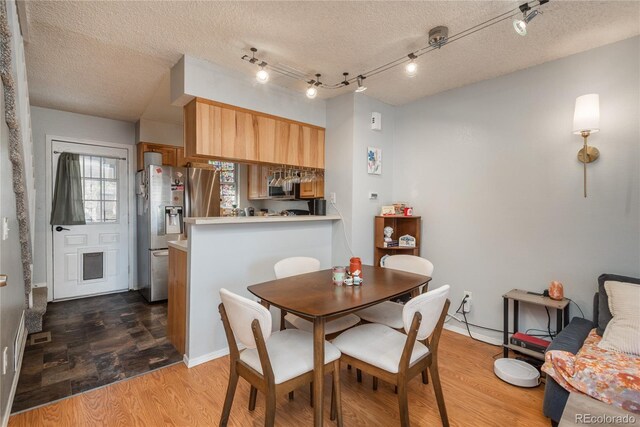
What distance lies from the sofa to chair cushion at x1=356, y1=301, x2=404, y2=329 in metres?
0.89

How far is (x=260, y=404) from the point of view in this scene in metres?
2.01

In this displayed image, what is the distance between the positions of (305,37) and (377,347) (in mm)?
2106

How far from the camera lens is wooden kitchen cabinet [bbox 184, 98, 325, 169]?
8.77ft

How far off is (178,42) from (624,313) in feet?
11.6

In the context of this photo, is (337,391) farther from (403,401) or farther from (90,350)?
(90,350)

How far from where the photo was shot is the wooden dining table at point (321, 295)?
60.2 inches

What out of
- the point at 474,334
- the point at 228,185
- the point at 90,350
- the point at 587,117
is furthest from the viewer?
the point at 228,185

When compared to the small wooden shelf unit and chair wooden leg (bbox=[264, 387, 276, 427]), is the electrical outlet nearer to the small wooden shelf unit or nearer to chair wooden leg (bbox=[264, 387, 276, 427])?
the small wooden shelf unit

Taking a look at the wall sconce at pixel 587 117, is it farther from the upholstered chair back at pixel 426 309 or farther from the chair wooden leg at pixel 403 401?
the chair wooden leg at pixel 403 401

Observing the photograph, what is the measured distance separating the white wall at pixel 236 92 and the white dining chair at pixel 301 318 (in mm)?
1537

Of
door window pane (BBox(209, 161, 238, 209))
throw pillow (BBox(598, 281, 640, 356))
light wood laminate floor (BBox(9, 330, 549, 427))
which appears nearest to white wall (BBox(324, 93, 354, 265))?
light wood laminate floor (BBox(9, 330, 549, 427))

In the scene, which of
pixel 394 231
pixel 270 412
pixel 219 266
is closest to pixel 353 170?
pixel 394 231

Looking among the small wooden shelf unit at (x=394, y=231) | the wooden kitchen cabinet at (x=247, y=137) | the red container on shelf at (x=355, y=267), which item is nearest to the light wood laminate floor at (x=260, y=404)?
the red container on shelf at (x=355, y=267)

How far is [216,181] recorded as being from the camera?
452cm
